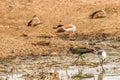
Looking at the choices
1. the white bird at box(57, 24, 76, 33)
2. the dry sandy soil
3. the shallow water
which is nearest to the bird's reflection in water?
the shallow water

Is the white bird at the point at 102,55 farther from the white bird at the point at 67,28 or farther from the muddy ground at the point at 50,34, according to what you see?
the white bird at the point at 67,28

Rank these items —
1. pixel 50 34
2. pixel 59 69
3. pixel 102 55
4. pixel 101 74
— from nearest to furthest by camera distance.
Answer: pixel 101 74, pixel 59 69, pixel 102 55, pixel 50 34

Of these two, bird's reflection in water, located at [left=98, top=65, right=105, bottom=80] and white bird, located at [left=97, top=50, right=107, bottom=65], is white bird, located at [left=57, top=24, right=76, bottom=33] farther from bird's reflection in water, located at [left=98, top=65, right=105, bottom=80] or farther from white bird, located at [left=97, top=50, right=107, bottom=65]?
bird's reflection in water, located at [left=98, top=65, right=105, bottom=80]

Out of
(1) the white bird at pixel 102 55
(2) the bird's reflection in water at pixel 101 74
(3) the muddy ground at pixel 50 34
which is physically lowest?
(2) the bird's reflection in water at pixel 101 74

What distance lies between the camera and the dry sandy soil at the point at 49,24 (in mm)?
15812

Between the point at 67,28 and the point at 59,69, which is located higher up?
the point at 67,28

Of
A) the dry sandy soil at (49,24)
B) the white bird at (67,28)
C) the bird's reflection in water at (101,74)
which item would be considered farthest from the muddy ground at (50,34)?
the bird's reflection in water at (101,74)

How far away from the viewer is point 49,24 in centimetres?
1898

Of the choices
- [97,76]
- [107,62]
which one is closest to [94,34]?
[107,62]

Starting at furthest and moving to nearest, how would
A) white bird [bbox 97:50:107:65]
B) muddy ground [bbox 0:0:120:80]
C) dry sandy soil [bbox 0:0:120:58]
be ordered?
dry sandy soil [bbox 0:0:120:58] < muddy ground [bbox 0:0:120:80] < white bird [bbox 97:50:107:65]

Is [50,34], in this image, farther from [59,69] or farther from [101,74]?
[101,74]

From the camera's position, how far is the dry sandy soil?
15.8 m

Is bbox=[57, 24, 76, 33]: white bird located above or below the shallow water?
above

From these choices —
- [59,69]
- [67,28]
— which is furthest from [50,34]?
[59,69]
